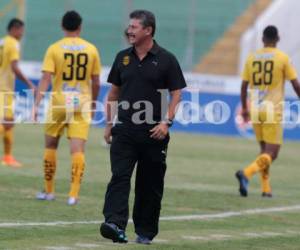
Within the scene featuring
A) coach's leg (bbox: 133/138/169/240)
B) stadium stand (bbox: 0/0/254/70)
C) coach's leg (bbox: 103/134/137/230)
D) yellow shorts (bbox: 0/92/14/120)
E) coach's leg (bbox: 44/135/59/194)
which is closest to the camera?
coach's leg (bbox: 103/134/137/230)

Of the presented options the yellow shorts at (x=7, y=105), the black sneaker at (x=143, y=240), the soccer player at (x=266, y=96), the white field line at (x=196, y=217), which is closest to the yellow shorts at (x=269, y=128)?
the soccer player at (x=266, y=96)

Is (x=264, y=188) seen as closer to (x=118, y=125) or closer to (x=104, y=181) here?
(x=104, y=181)

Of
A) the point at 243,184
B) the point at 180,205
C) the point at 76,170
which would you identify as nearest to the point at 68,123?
the point at 76,170

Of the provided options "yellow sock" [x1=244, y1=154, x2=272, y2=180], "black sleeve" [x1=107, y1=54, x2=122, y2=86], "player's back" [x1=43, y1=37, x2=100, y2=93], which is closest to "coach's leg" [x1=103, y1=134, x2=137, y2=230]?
"black sleeve" [x1=107, y1=54, x2=122, y2=86]

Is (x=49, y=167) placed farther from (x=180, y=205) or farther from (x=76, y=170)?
(x=180, y=205)

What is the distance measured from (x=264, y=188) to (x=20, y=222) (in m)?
5.33

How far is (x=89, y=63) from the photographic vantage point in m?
13.1

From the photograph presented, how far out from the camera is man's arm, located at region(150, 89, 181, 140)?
31.3 ft

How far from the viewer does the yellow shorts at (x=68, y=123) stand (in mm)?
13070

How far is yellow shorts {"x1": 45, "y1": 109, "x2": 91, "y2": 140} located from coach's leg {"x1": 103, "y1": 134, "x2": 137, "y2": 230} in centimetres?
337

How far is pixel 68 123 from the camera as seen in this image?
13109mm

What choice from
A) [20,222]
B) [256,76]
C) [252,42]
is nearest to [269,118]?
[256,76]

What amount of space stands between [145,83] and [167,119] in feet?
1.30

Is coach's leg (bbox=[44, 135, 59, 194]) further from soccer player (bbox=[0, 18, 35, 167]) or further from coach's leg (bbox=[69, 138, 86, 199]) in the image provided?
soccer player (bbox=[0, 18, 35, 167])
